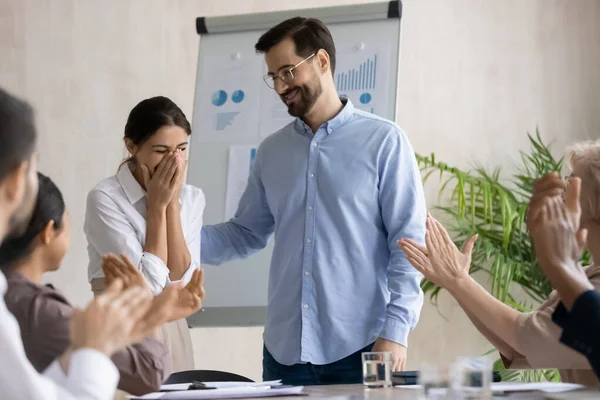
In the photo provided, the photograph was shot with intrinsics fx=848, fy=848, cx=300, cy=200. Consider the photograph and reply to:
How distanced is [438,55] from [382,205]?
232 centimetres

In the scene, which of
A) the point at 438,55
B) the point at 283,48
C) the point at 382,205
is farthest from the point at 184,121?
the point at 438,55

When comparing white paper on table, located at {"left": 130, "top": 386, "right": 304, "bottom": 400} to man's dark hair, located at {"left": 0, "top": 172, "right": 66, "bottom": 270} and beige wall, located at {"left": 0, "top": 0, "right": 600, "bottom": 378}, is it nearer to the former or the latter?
man's dark hair, located at {"left": 0, "top": 172, "right": 66, "bottom": 270}

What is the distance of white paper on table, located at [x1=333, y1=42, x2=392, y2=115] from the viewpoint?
10.9 feet

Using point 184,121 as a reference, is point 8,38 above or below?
above

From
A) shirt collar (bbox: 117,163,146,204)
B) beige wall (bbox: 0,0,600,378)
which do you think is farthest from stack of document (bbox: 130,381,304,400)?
beige wall (bbox: 0,0,600,378)

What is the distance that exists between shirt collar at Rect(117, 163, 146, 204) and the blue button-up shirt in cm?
43

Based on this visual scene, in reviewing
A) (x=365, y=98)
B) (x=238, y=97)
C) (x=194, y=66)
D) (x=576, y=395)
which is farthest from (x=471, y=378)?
(x=194, y=66)

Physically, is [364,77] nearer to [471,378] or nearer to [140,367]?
[140,367]

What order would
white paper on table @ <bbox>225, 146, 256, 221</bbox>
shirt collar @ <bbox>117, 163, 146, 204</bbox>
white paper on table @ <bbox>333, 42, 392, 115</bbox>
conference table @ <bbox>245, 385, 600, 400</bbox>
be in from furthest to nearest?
white paper on table @ <bbox>225, 146, 256, 221</bbox>
white paper on table @ <bbox>333, 42, 392, 115</bbox>
shirt collar @ <bbox>117, 163, 146, 204</bbox>
conference table @ <bbox>245, 385, 600, 400</bbox>

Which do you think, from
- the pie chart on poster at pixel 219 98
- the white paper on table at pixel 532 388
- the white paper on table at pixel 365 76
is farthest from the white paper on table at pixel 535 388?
the pie chart on poster at pixel 219 98

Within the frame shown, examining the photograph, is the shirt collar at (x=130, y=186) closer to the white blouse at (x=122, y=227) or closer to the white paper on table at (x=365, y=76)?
the white blouse at (x=122, y=227)

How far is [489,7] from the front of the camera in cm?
470

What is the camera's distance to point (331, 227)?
2588 mm

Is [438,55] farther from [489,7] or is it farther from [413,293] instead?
[413,293]
